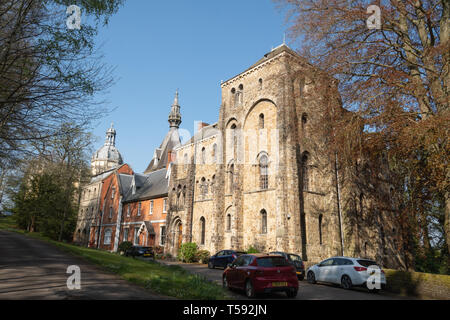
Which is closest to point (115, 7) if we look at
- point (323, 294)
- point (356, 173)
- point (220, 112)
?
point (323, 294)

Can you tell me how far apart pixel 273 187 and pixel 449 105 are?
14.0 m

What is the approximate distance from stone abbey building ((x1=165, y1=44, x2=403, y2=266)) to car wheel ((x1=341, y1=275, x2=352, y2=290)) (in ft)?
20.3

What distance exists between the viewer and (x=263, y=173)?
81.6 ft

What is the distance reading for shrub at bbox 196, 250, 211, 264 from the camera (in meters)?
26.8

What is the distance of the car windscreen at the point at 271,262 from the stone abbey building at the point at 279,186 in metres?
9.96

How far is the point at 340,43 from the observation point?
13867 millimetres

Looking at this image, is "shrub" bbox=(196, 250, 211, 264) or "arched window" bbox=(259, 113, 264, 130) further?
"shrub" bbox=(196, 250, 211, 264)

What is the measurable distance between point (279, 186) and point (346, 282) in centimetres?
889

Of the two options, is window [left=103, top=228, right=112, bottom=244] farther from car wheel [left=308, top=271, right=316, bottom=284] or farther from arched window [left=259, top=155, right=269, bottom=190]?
car wheel [left=308, top=271, right=316, bottom=284]

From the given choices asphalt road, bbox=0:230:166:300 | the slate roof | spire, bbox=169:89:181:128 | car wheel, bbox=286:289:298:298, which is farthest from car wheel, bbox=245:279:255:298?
spire, bbox=169:89:181:128

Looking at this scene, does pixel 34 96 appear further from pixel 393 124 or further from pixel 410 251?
pixel 410 251

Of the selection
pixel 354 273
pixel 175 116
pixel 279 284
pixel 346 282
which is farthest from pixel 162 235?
pixel 175 116

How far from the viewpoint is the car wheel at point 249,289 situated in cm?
1033

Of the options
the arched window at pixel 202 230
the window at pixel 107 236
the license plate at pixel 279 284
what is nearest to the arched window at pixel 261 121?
the arched window at pixel 202 230
